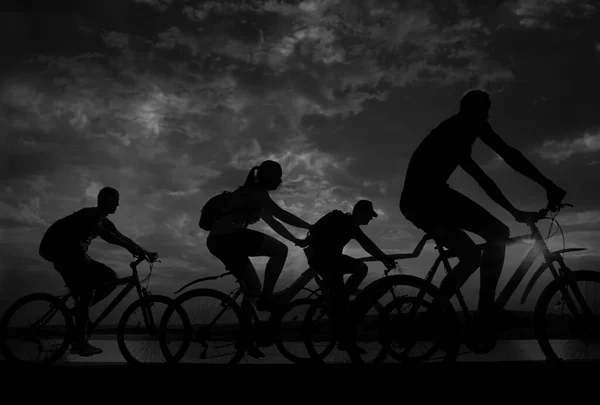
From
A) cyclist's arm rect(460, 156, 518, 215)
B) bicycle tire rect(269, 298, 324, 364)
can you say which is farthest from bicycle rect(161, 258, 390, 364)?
cyclist's arm rect(460, 156, 518, 215)

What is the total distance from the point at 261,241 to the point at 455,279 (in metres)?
2.49

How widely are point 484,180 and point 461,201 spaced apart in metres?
0.36

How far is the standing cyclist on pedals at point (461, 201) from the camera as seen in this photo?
467cm

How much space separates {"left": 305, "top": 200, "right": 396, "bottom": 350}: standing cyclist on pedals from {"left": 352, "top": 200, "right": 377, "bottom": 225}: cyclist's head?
0.19 m

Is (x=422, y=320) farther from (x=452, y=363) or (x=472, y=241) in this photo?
(x=472, y=241)

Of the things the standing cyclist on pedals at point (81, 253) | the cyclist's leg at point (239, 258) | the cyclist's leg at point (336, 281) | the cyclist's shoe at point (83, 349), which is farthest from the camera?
the standing cyclist on pedals at point (81, 253)

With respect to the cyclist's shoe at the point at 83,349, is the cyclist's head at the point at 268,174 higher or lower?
higher

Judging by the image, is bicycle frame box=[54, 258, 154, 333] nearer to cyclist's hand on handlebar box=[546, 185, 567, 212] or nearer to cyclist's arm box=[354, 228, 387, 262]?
cyclist's arm box=[354, 228, 387, 262]

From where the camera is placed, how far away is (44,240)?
7.11m

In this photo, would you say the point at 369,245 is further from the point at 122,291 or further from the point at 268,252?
the point at 122,291

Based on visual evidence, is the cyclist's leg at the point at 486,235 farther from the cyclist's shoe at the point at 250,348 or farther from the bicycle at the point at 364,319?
the cyclist's shoe at the point at 250,348

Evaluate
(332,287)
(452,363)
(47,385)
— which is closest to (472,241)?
(452,363)

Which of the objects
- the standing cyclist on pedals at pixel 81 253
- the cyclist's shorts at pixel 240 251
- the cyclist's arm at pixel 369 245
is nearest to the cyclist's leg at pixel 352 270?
the cyclist's arm at pixel 369 245

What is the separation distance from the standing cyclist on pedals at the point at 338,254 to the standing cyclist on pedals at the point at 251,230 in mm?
314
